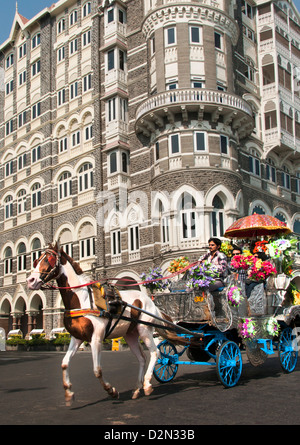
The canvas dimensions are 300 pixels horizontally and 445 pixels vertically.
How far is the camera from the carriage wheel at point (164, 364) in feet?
29.7

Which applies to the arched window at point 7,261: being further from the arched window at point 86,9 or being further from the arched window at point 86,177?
the arched window at point 86,9

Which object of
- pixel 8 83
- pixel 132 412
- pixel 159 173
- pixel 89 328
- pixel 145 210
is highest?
pixel 8 83

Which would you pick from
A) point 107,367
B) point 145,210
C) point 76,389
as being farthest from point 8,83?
point 76,389

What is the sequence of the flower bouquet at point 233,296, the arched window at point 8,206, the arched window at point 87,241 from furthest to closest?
the arched window at point 8,206
the arched window at point 87,241
the flower bouquet at point 233,296

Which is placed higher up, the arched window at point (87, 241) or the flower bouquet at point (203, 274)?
the arched window at point (87, 241)

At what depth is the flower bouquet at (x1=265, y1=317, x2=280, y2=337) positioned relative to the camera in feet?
31.1

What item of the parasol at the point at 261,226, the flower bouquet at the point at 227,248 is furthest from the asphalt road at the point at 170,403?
the parasol at the point at 261,226

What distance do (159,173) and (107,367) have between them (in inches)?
609

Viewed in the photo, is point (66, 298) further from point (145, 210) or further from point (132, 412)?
point (145, 210)

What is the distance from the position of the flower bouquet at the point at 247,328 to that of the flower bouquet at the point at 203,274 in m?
1.24

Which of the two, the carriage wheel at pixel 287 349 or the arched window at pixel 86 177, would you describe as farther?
the arched window at pixel 86 177

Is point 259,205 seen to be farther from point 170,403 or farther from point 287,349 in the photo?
point 170,403

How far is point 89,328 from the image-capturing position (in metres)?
7.47

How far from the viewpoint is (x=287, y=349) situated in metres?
9.92
